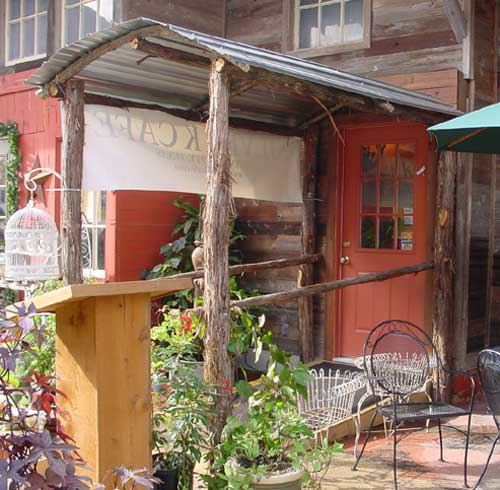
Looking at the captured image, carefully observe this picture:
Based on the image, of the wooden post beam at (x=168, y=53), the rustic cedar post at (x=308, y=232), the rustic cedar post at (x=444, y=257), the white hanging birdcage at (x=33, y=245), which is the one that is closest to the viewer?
the wooden post beam at (x=168, y=53)

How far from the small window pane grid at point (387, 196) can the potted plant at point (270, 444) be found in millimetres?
3280

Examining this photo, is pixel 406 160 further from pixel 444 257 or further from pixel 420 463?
pixel 420 463

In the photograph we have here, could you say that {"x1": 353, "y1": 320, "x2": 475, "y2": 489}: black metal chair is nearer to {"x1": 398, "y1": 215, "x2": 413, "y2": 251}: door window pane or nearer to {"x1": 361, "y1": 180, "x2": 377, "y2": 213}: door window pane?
{"x1": 398, "y1": 215, "x2": 413, "y2": 251}: door window pane

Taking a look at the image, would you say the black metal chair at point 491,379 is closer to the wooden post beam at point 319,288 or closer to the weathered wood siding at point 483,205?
the wooden post beam at point 319,288

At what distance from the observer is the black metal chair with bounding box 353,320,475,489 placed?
4738mm

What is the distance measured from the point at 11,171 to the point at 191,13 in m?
3.17

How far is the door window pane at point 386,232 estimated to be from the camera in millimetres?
7133

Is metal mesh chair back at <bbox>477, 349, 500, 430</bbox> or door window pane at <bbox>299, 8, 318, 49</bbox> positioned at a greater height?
door window pane at <bbox>299, 8, 318, 49</bbox>

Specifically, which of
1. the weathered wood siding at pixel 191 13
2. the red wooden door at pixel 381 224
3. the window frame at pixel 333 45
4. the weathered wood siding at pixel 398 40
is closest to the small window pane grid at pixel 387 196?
the red wooden door at pixel 381 224

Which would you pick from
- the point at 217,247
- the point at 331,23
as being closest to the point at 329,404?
the point at 217,247

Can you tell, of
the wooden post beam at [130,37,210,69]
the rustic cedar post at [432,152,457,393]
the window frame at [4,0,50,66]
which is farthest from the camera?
the window frame at [4,0,50,66]

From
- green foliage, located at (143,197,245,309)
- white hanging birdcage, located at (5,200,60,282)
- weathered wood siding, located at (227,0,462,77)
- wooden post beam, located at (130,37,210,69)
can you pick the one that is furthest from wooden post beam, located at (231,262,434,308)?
white hanging birdcage, located at (5,200,60,282)

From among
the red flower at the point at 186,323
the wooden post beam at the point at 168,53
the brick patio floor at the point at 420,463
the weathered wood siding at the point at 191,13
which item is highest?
the weathered wood siding at the point at 191,13

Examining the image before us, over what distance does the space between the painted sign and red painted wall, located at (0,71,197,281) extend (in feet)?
5.92
